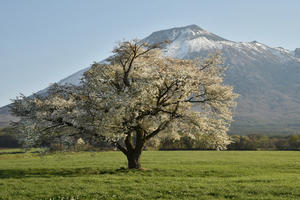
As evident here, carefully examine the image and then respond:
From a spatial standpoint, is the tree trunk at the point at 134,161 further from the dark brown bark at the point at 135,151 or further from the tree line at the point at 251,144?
the tree line at the point at 251,144

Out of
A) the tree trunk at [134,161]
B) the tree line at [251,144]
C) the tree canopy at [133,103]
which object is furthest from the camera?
the tree line at [251,144]

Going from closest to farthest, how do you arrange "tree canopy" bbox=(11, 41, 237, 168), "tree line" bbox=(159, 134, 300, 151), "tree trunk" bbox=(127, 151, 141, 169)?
"tree canopy" bbox=(11, 41, 237, 168) < "tree trunk" bbox=(127, 151, 141, 169) < "tree line" bbox=(159, 134, 300, 151)

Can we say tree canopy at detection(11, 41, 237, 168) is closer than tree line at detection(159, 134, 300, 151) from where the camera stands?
Yes

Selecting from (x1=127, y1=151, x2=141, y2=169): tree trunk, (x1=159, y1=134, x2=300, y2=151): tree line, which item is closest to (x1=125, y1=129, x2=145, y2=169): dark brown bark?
(x1=127, y1=151, x2=141, y2=169): tree trunk

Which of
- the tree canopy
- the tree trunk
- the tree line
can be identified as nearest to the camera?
the tree canopy

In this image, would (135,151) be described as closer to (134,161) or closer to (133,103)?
(134,161)

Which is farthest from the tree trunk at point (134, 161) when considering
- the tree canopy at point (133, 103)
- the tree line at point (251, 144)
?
the tree line at point (251, 144)

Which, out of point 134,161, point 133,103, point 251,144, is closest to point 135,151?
point 134,161

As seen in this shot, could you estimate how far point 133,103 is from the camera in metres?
25.5

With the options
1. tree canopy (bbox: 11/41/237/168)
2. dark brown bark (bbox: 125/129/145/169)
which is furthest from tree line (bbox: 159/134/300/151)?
tree canopy (bbox: 11/41/237/168)

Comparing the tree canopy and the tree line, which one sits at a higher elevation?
the tree canopy

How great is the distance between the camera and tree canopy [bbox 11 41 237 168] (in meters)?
26.7

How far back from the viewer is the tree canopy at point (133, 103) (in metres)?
26.7

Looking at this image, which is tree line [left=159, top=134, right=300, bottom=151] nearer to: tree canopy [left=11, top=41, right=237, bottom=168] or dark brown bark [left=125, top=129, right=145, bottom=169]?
dark brown bark [left=125, top=129, right=145, bottom=169]
